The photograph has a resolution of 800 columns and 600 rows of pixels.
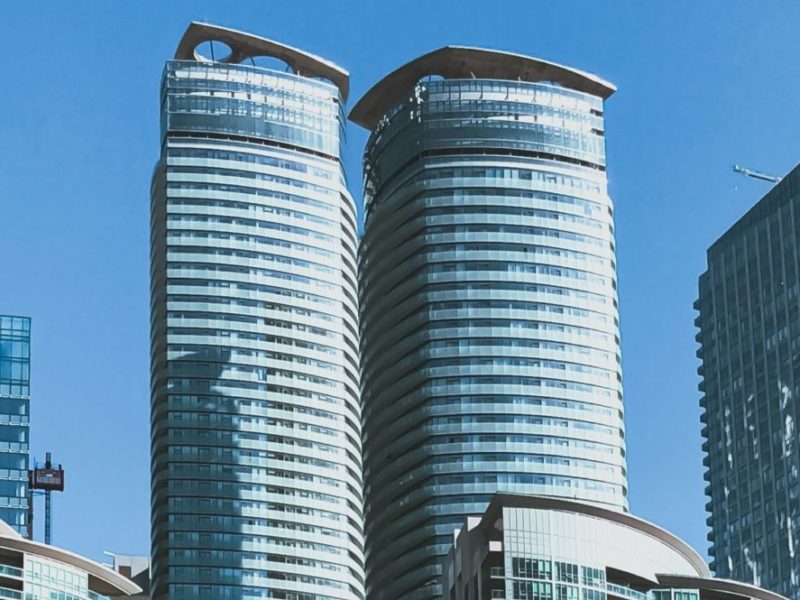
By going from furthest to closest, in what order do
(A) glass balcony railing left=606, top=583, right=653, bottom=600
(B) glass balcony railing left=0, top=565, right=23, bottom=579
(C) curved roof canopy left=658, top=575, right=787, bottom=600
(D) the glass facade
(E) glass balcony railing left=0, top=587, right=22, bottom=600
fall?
(C) curved roof canopy left=658, top=575, right=787, bottom=600 → (A) glass balcony railing left=606, top=583, right=653, bottom=600 → (D) the glass facade → (B) glass balcony railing left=0, top=565, right=23, bottom=579 → (E) glass balcony railing left=0, top=587, right=22, bottom=600

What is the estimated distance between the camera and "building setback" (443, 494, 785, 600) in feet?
550

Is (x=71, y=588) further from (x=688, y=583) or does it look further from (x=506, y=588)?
(x=688, y=583)

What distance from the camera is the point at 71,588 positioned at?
17100 centimetres

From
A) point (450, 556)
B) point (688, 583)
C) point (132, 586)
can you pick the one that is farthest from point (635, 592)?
point (132, 586)

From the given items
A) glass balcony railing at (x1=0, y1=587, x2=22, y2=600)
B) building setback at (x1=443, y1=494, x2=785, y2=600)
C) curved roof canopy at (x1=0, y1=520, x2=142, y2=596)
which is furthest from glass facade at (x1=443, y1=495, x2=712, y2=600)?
glass balcony railing at (x1=0, y1=587, x2=22, y2=600)

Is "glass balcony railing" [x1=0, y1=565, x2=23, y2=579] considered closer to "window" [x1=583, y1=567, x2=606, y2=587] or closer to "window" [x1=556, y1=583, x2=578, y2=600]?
"window" [x1=556, y1=583, x2=578, y2=600]

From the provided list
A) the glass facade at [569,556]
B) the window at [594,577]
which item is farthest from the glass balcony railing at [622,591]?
the window at [594,577]

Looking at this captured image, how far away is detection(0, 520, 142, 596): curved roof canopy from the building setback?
27407 millimetres

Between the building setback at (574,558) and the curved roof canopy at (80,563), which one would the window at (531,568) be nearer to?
the building setback at (574,558)

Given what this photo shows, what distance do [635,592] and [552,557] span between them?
23.6 feet

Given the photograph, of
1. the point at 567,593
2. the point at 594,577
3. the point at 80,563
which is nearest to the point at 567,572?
the point at 567,593

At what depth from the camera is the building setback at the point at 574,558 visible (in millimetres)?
167625

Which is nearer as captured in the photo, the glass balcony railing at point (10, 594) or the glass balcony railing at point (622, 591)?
the glass balcony railing at point (10, 594)

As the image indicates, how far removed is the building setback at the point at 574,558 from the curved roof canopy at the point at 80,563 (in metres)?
27.4
